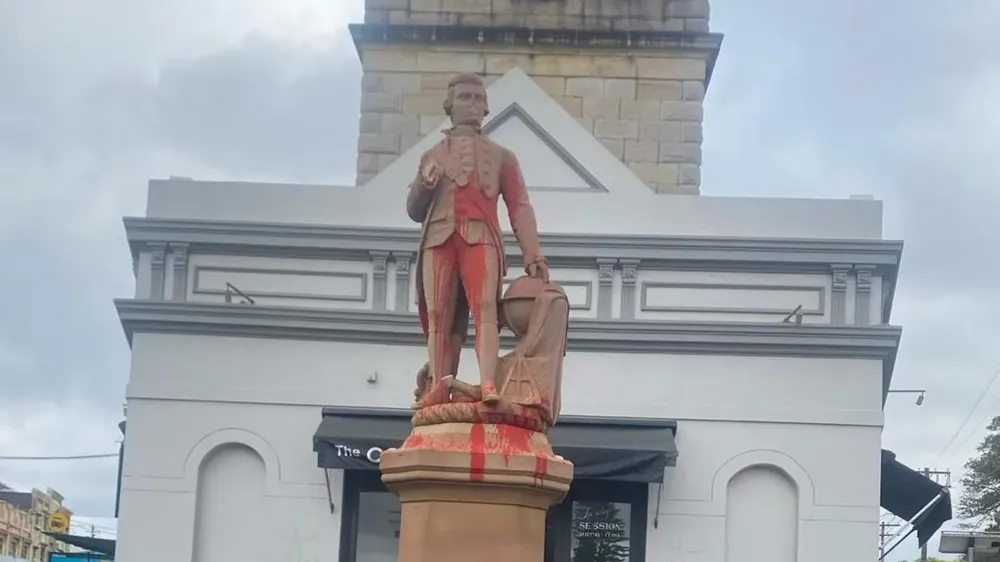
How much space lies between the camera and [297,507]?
13938 mm

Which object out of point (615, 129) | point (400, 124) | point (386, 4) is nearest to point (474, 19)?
point (386, 4)

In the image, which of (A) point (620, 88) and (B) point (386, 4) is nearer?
(A) point (620, 88)

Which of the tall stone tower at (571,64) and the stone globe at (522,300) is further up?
the tall stone tower at (571,64)

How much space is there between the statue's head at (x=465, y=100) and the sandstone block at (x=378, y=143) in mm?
10052

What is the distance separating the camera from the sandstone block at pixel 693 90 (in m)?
17.6

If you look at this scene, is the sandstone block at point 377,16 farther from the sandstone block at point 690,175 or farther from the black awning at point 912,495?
the black awning at point 912,495

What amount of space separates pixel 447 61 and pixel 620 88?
2249 millimetres

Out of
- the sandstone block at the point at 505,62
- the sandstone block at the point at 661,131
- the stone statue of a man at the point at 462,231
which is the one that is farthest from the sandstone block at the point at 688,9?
the stone statue of a man at the point at 462,231

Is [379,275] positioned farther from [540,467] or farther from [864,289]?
[540,467]

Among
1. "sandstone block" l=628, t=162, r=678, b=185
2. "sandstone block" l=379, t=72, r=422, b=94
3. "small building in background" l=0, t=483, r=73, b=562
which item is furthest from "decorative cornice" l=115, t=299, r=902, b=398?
"small building in background" l=0, t=483, r=73, b=562

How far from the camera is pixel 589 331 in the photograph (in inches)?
553

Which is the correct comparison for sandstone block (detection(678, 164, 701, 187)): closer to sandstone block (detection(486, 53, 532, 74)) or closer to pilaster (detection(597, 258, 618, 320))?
sandstone block (detection(486, 53, 532, 74))

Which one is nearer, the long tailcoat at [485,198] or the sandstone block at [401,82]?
the long tailcoat at [485,198]

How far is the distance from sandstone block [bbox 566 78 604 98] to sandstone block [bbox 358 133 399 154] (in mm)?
2310
